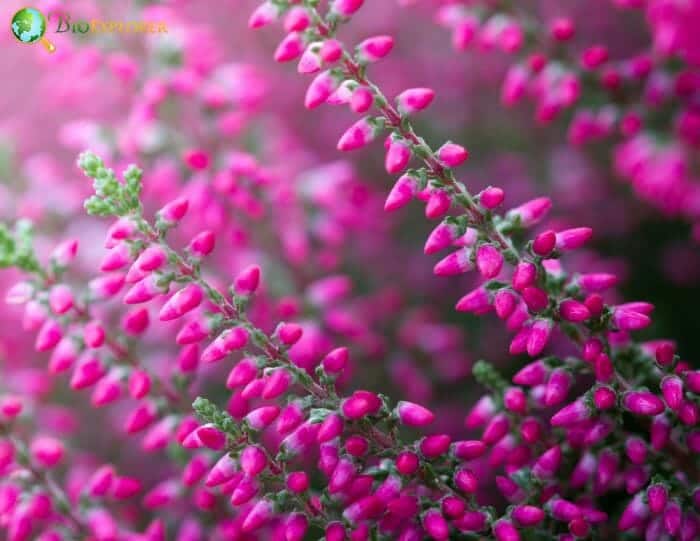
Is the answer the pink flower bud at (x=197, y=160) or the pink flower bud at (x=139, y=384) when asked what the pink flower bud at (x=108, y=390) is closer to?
the pink flower bud at (x=139, y=384)

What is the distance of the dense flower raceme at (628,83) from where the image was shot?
0.88 meters

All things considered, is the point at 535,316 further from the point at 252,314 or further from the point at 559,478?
the point at 252,314

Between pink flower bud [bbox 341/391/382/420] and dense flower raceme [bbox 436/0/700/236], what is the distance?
1.21ft

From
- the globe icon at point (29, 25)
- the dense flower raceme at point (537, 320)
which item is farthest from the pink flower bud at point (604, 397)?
the globe icon at point (29, 25)

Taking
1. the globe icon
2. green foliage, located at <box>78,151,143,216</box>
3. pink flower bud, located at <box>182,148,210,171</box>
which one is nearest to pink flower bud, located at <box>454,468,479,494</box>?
green foliage, located at <box>78,151,143,216</box>

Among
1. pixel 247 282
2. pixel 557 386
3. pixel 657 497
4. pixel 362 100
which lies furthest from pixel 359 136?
pixel 657 497

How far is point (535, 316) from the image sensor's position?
693 millimetres

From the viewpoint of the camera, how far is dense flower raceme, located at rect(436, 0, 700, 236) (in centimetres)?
88

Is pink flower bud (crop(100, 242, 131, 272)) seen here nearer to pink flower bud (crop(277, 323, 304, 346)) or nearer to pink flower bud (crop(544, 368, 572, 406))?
pink flower bud (crop(277, 323, 304, 346))

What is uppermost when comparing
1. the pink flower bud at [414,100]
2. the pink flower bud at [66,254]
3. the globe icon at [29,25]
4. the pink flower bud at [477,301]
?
the globe icon at [29,25]

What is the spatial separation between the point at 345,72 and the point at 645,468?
1.27 feet

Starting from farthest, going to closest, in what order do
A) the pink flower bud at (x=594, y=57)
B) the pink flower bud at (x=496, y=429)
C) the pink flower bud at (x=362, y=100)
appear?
the pink flower bud at (x=594, y=57) < the pink flower bud at (x=496, y=429) < the pink flower bud at (x=362, y=100)

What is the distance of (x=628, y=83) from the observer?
3.08 feet

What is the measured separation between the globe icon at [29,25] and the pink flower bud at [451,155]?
0.49 meters
